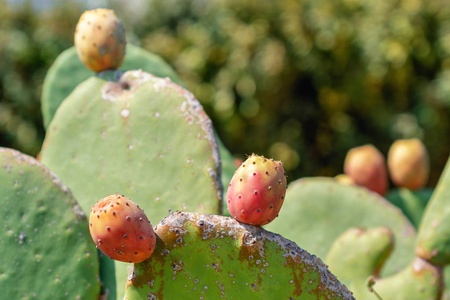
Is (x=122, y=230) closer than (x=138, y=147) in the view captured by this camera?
Yes

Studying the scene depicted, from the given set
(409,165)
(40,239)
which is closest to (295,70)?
(409,165)

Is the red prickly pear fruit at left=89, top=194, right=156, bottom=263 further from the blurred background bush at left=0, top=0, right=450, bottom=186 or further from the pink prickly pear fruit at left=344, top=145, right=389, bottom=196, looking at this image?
the blurred background bush at left=0, top=0, right=450, bottom=186

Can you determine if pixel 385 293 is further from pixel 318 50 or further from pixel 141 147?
pixel 318 50

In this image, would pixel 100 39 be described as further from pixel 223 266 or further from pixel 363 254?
pixel 363 254

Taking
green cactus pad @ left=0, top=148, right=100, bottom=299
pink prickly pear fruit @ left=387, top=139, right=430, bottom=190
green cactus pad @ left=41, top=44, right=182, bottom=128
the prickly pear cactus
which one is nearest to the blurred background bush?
pink prickly pear fruit @ left=387, top=139, right=430, bottom=190

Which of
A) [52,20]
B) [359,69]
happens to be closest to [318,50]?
[359,69]

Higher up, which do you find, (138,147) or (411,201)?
(138,147)
